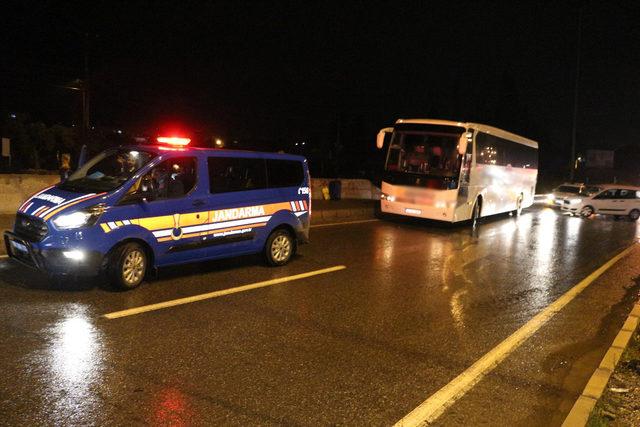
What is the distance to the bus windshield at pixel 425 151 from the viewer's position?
15992 millimetres

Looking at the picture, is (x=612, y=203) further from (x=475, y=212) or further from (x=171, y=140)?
(x=171, y=140)

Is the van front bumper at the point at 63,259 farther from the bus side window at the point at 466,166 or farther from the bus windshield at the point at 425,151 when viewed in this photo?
the bus side window at the point at 466,166

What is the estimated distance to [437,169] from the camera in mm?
16047

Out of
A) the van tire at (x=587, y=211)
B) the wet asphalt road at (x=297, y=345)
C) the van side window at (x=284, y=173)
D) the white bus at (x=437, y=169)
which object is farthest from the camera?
the van tire at (x=587, y=211)

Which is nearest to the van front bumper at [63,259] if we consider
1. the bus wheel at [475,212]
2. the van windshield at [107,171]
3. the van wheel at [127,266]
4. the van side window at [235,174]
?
the van wheel at [127,266]

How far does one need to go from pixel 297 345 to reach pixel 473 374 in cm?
180

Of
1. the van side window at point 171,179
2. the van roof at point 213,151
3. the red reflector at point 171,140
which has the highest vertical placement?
the red reflector at point 171,140

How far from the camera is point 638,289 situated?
940cm

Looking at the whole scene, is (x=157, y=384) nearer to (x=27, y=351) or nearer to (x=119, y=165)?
(x=27, y=351)

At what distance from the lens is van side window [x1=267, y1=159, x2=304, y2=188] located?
9.32 m

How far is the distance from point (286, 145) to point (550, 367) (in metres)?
61.5

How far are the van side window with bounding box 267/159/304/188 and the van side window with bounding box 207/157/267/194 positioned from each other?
0.56 ft

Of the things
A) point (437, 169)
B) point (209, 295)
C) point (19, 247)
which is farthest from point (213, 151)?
point (437, 169)

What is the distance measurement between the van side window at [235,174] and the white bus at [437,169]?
26.5ft
